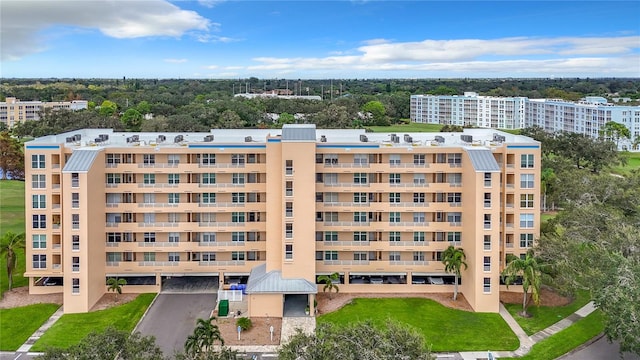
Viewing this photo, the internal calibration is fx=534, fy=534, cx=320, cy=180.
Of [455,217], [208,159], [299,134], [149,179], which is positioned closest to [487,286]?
[455,217]

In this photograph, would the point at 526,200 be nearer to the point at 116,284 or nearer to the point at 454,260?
the point at 454,260

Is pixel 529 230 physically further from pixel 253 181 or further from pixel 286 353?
pixel 286 353

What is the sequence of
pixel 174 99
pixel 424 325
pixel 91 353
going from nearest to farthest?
pixel 91 353 → pixel 424 325 → pixel 174 99

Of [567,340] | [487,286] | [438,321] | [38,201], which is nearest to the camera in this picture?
[567,340]

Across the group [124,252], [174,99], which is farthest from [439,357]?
[174,99]

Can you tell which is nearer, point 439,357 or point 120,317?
point 439,357

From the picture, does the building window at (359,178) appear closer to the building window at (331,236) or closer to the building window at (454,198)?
the building window at (331,236)

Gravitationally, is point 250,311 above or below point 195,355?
below
